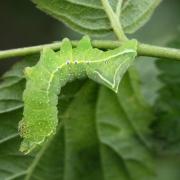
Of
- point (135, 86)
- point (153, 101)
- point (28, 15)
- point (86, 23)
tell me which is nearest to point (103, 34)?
point (86, 23)

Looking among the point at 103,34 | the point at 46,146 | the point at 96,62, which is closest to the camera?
the point at 96,62

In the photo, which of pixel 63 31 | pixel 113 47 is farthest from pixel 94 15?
pixel 63 31

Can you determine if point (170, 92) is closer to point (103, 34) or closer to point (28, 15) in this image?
point (103, 34)

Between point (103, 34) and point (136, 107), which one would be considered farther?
point (136, 107)

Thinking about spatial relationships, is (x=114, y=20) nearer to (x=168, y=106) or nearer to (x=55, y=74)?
(x=55, y=74)

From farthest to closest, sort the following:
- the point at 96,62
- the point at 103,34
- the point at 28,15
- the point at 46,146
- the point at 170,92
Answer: the point at 28,15 → the point at 170,92 → the point at 46,146 → the point at 103,34 → the point at 96,62

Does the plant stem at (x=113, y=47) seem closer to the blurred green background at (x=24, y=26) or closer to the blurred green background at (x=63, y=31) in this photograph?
the blurred green background at (x=63, y=31)

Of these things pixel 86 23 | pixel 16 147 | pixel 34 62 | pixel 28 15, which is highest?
pixel 28 15
